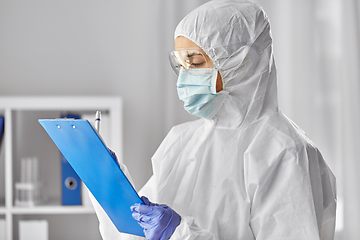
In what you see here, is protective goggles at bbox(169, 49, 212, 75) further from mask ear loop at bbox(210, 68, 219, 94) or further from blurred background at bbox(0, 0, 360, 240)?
blurred background at bbox(0, 0, 360, 240)

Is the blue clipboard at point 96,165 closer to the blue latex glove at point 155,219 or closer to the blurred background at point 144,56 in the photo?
the blue latex glove at point 155,219

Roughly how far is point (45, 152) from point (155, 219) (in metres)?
1.45

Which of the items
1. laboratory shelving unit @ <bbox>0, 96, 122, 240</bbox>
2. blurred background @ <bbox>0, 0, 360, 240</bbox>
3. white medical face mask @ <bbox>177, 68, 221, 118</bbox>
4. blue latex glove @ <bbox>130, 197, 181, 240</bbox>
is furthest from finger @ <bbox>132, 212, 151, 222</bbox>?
blurred background @ <bbox>0, 0, 360, 240</bbox>

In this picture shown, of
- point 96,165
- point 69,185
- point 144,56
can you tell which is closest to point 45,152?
point 69,185

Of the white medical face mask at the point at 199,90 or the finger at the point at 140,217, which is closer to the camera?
the finger at the point at 140,217

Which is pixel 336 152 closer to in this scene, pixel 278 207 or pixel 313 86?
pixel 313 86

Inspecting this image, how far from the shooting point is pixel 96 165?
84 cm

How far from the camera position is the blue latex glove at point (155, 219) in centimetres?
Answer: 85

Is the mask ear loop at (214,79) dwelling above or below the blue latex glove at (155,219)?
above

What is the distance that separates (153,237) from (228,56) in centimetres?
52

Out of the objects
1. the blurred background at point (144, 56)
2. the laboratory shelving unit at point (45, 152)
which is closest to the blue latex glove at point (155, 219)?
the laboratory shelving unit at point (45, 152)

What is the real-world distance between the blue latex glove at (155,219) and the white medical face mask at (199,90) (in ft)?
1.07

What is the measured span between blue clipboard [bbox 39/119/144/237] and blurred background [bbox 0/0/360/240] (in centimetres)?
129

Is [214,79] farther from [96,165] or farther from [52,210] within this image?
[52,210]
